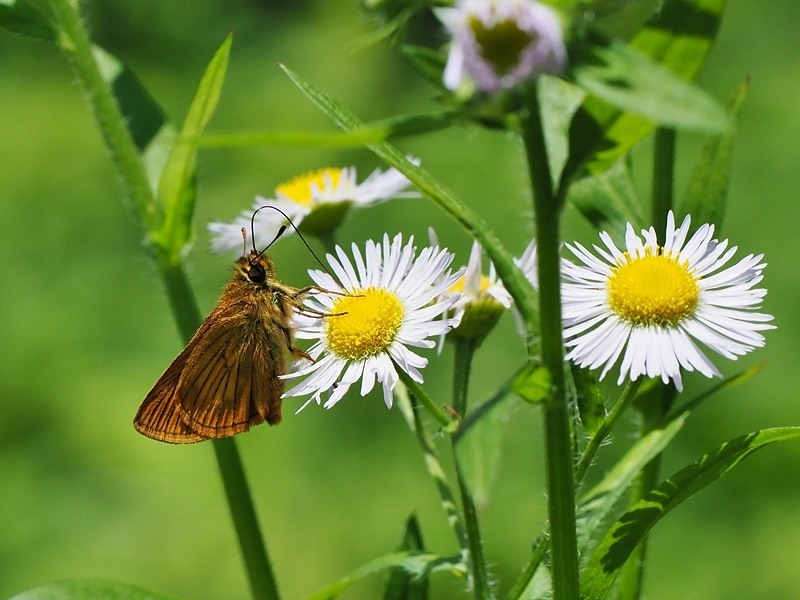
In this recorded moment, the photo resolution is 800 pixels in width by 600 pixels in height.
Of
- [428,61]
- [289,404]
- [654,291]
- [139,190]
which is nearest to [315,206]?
[139,190]

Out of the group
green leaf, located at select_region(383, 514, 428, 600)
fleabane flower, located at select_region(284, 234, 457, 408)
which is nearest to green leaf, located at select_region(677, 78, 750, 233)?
fleabane flower, located at select_region(284, 234, 457, 408)

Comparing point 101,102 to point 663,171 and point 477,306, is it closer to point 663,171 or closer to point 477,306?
point 477,306

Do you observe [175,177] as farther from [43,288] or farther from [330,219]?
[43,288]

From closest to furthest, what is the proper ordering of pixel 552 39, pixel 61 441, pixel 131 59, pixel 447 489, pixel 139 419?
1. pixel 552 39
2. pixel 447 489
3. pixel 139 419
4. pixel 61 441
5. pixel 131 59

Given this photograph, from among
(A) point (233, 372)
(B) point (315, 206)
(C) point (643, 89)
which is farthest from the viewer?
(A) point (233, 372)

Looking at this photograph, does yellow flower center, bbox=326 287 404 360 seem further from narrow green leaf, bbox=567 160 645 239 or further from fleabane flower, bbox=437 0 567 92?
→ fleabane flower, bbox=437 0 567 92

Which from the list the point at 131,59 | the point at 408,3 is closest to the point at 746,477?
the point at 408,3
